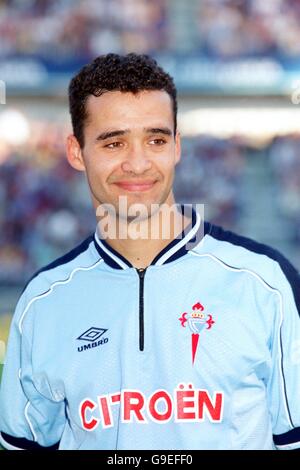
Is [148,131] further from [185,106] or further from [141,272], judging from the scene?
[185,106]

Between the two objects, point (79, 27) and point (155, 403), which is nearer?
point (155, 403)

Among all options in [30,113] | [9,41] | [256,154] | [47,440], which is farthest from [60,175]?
[47,440]

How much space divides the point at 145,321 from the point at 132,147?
16.4 inches

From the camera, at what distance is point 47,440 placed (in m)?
1.89

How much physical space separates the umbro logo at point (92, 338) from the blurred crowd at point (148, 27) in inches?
348

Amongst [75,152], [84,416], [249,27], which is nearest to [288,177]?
[249,27]

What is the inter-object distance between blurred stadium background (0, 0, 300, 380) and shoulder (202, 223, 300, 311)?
7.63 m

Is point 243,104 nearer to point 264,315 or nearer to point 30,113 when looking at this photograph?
point 30,113

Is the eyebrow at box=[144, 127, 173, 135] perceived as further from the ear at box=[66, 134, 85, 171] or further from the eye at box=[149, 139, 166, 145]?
the ear at box=[66, 134, 85, 171]

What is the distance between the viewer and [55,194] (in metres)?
9.97

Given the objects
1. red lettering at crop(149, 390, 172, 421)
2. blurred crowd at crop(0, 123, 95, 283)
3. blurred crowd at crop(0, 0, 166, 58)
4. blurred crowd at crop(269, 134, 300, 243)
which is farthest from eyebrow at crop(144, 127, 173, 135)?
blurred crowd at crop(0, 0, 166, 58)

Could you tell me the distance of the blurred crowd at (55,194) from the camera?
9.45 metres

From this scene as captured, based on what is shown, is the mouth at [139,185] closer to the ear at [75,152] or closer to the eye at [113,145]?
the eye at [113,145]

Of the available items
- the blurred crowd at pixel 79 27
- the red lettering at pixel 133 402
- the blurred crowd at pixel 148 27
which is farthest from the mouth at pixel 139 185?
the blurred crowd at pixel 79 27
